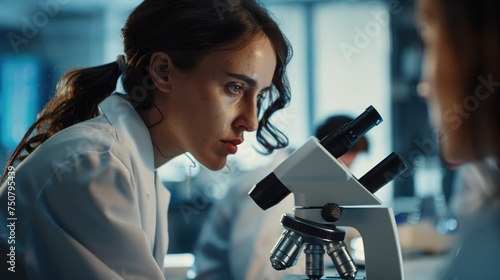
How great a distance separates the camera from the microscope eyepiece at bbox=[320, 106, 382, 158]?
1.06 metres

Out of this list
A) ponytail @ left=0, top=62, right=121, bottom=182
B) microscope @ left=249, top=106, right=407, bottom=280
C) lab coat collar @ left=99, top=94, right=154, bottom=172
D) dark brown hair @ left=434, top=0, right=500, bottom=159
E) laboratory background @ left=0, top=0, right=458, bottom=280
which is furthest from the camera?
laboratory background @ left=0, top=0, right=458, bottom=280

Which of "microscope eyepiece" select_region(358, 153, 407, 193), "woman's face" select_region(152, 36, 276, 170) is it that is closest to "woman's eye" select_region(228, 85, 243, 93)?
"woman's face" select_region(152, 36, 276, 170)

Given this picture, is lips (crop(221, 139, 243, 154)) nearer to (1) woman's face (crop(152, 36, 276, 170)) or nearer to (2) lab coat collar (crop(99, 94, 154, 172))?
(1) woman's face (crop(152, 36, 276, 170))

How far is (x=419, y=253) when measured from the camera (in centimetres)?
281

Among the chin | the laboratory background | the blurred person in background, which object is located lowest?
the blurred person in background

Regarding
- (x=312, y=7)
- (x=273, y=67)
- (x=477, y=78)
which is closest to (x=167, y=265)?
(x=273, y=67)

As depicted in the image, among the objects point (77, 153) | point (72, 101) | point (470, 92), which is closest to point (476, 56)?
point (470, 92)

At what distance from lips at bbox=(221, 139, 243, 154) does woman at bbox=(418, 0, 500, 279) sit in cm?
55

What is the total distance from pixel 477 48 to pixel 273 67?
0.59m

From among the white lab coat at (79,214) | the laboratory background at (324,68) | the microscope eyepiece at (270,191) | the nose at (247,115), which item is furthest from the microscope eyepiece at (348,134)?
the laboratory background at (324,68)

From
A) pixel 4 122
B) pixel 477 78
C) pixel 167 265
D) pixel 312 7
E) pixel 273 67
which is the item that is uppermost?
pixel 312 7

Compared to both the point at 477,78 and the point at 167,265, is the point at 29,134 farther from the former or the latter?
the point at 167,265

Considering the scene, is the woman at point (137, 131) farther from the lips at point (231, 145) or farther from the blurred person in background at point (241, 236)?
the blurred person in background at point (241, 236)

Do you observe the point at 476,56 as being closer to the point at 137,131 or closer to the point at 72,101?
the point at 137,131
